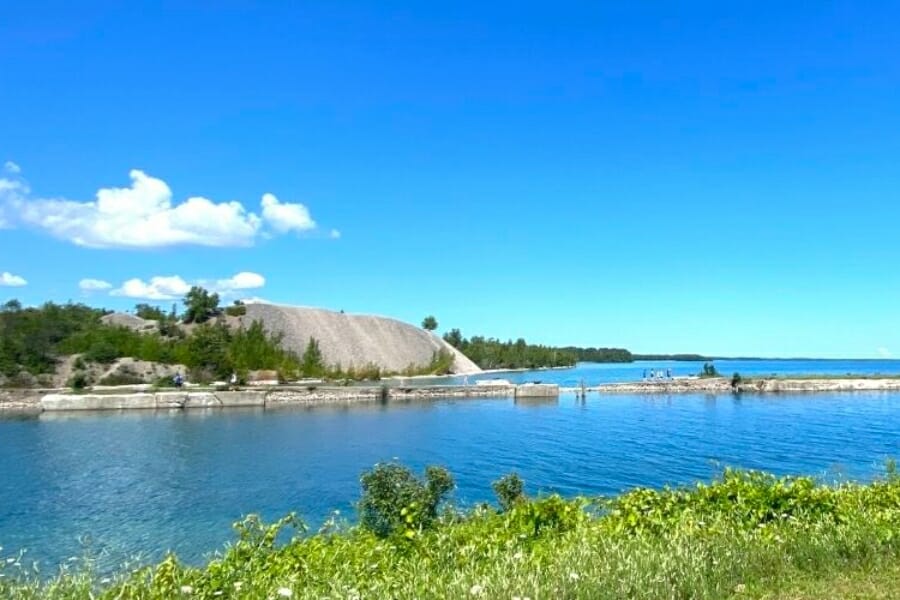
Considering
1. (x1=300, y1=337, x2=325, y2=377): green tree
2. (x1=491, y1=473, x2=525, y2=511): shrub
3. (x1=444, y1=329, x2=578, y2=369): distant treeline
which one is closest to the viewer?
(x1=491, y1=473, x2=525, y2=511): shrub

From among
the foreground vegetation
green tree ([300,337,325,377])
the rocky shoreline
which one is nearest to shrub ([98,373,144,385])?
green tree ([300,337,325,377])

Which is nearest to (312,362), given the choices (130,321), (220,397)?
(220,397)

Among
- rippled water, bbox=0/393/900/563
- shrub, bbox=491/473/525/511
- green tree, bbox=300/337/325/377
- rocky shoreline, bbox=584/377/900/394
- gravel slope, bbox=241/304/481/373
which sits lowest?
rippled water, bbox=0/393/900/563

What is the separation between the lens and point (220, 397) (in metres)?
66.3

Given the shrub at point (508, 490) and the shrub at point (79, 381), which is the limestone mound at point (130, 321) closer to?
the shrub at point (79, 381)

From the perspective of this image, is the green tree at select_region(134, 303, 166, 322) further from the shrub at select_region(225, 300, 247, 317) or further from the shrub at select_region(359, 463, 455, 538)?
the shrub at select_region(359, 463, 455, 538)

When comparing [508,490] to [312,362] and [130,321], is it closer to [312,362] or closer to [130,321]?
[312,362]

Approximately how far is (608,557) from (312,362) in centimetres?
9867

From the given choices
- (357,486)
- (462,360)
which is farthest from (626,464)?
(462,360)

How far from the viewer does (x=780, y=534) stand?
256 inches

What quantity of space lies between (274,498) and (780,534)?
2108 cm

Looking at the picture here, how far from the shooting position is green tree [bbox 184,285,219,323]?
110938 millimetres

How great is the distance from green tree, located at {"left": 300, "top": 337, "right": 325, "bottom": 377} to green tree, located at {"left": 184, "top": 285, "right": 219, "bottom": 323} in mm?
20408

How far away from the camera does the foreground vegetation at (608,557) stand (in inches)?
202
